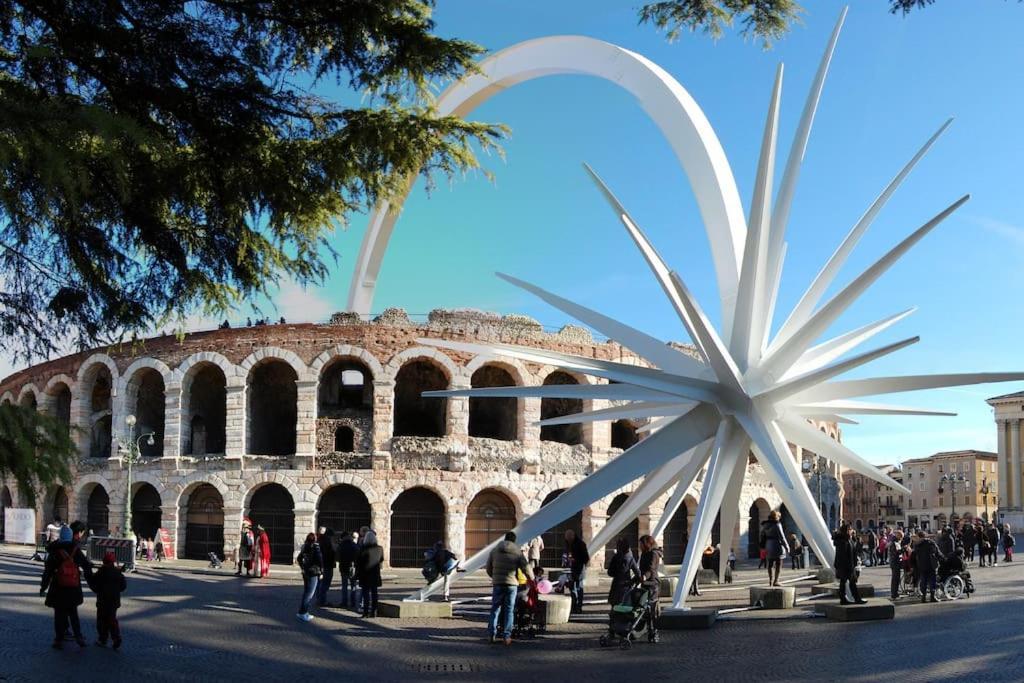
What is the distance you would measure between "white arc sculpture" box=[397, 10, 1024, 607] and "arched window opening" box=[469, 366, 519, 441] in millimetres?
19757

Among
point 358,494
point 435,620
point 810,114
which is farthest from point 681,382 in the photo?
point 358,494

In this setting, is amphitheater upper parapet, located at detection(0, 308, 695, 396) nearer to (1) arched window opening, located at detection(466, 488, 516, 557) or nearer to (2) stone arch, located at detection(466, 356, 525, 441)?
(2) stone arch, located at detection(466, 356, 525, 441)

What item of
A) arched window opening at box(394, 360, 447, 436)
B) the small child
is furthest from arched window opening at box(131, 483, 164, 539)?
the small child

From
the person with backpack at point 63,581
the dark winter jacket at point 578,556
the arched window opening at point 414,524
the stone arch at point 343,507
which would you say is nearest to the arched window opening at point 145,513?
the stone arch at point 343,507

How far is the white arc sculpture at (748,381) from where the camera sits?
1248cm

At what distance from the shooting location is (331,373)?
3447 cm

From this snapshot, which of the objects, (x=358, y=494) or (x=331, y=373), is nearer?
(x=358, y=494)

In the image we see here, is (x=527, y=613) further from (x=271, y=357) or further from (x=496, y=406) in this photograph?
(x=496, y=406)

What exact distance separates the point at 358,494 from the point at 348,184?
76.7 feet

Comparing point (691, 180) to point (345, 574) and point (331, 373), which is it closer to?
point (345, 574)

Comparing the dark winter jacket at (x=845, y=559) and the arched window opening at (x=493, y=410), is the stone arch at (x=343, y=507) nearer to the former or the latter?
the arched window opening at (x=493, y=410)

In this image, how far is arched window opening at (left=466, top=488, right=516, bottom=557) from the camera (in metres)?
31.7

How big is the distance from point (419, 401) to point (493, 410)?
296 cm

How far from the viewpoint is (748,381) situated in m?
13.2
